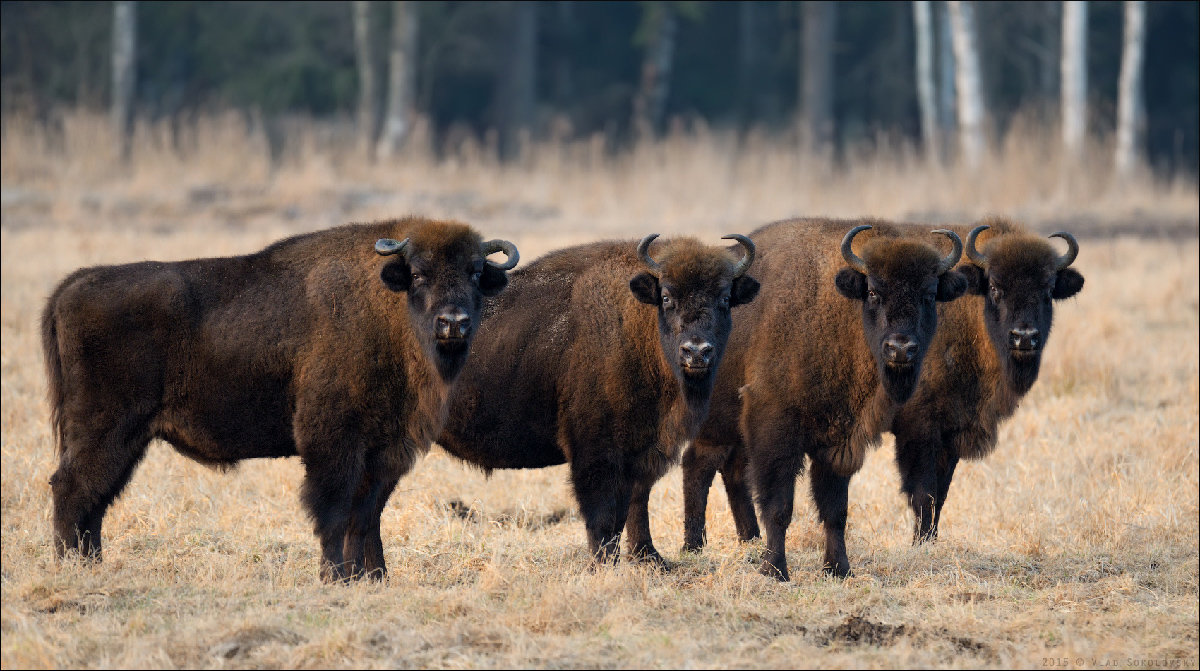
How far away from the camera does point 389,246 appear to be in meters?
7.82

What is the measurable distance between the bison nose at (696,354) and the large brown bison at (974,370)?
1.68m

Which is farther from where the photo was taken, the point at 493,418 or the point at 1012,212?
the point at 1012,212

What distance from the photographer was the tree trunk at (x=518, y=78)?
33094 mm

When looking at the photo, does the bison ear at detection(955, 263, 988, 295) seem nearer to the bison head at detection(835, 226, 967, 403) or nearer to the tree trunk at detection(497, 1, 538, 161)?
the bison head at detection(835, 226, 967, 403)

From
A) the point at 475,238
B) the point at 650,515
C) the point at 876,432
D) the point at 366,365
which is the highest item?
the point at 475,238

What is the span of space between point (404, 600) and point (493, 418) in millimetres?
1647

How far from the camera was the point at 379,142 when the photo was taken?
3075 cm

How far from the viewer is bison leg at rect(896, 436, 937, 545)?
902 centimetres

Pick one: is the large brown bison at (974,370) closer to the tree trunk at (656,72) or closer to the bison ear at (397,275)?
the bison ear at (397,275)

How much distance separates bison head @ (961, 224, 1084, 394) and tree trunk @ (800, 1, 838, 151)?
68.5ft

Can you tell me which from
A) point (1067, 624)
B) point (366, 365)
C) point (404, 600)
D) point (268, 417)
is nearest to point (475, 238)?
point (366, 365)

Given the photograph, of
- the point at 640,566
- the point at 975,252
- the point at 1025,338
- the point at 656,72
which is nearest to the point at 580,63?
the point at 656,72

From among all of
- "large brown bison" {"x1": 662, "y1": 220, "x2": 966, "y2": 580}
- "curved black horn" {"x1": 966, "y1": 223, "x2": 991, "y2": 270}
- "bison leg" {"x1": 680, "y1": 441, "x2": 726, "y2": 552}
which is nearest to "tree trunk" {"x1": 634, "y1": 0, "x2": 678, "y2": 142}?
"curved black horn" {"x1": 966, "y1": 223, "x2": 991, "y2": 270}

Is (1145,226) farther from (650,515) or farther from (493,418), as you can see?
(493,418)
